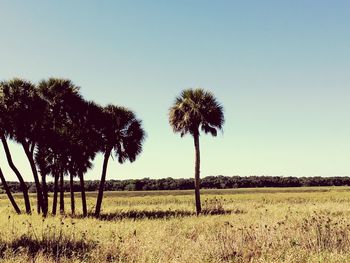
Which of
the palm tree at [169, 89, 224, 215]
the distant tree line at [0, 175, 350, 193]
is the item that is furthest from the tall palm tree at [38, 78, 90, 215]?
the distant tree line at [0, 175, 350, 193]

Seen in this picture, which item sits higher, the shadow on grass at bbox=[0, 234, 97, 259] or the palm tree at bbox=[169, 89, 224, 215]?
the palm tree at bbox=[169, 89, 224, 215]

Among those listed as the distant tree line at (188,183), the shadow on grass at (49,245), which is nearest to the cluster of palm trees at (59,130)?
the shadow on grass at (49,245)

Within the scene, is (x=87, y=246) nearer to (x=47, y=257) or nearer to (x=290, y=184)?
(x=47, y=257)

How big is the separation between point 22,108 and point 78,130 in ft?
19.0

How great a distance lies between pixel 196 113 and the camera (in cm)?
3616

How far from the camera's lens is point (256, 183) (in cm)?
16650

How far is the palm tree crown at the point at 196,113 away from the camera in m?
36.3

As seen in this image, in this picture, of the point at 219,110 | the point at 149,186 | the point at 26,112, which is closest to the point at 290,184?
the point at 149,186

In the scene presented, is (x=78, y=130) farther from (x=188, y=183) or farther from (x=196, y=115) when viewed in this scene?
(x=188, y=183)

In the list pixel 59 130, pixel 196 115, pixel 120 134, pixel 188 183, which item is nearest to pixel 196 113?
pixel 196 115

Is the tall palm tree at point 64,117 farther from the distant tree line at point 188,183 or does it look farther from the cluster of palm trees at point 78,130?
the distant tree line at point 188,183

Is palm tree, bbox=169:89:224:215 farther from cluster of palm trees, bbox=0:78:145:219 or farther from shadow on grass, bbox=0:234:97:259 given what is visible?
shadow on grass, bbox=0:234:97:259

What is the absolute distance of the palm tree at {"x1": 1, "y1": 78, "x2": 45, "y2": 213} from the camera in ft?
98.8

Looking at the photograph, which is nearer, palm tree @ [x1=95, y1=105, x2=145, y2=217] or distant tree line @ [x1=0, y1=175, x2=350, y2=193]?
palm tree @ [x1=95, y1=105, x2=145, y2=217]
